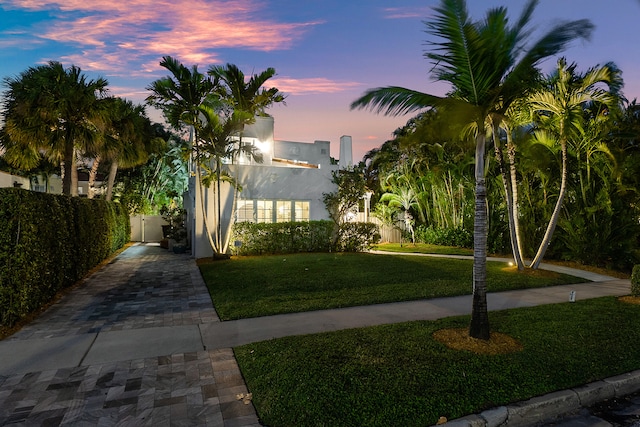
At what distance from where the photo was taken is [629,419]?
3305 millimetres

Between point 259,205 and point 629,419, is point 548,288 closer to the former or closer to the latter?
point 629,419

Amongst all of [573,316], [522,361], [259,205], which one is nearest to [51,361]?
[522,361]

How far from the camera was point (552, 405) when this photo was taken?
3.35 metres

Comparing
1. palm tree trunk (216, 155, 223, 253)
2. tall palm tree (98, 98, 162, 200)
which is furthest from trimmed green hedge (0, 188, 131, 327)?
tall palm tree (98, 98, 162, 200)

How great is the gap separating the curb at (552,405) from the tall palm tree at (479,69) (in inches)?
48.0

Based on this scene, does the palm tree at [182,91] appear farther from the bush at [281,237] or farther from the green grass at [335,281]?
the green grass at [335,281]

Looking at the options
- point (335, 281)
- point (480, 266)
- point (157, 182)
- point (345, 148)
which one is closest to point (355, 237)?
point (335, 281)

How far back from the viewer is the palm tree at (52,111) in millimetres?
13055

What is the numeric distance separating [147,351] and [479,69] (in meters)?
5.55

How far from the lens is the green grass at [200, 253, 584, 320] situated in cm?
686

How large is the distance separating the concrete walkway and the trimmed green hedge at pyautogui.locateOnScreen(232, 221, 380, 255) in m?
5.38

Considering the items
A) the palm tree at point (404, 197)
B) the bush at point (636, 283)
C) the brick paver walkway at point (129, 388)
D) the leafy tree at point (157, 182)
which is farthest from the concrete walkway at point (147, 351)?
the leafy tree at point (157, 182)

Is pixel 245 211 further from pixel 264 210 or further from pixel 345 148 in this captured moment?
pixel 345 148

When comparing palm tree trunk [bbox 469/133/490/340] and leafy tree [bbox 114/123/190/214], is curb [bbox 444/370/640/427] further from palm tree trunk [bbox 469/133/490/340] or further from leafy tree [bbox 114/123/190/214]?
leafy tree [bbox 114/123/190/214]
